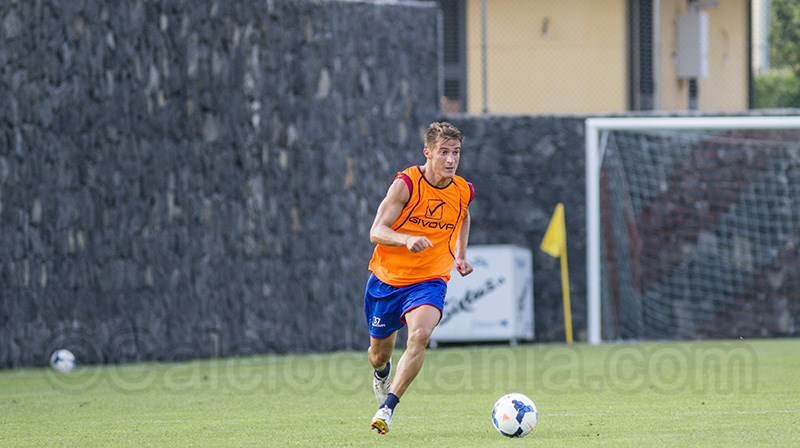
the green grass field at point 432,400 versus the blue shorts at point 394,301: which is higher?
the blue shorts at point 394,301

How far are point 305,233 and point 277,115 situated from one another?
160cm

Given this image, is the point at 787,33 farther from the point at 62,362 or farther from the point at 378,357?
the point at 378,357

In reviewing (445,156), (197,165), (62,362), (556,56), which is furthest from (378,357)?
(556,56)

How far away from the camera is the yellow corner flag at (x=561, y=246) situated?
820 inches

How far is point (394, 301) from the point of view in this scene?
1073 cm

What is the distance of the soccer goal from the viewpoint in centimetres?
2134

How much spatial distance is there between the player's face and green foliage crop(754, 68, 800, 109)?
19.2 meters

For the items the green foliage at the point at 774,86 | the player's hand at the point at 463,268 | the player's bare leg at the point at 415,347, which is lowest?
the player's bare leg at the point at 415,347

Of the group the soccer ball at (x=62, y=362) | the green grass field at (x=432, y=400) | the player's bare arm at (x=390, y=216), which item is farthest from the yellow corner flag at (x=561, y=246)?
the player's bare arm at (x=390, y=216)

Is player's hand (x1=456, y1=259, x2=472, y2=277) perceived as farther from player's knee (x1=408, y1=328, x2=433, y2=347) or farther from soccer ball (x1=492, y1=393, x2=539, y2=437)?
soccer ball (x1=492, y1=393, x2=539, y2=437)

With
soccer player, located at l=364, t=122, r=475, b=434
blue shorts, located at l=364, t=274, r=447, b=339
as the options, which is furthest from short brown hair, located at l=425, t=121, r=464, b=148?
blue shorts, located at l=364, t=274, r=447, b=339

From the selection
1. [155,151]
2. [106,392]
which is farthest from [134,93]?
[106,392]

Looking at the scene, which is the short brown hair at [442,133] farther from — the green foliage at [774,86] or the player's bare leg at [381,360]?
the green foliage at [774,86]

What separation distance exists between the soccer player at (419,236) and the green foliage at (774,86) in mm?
18945
